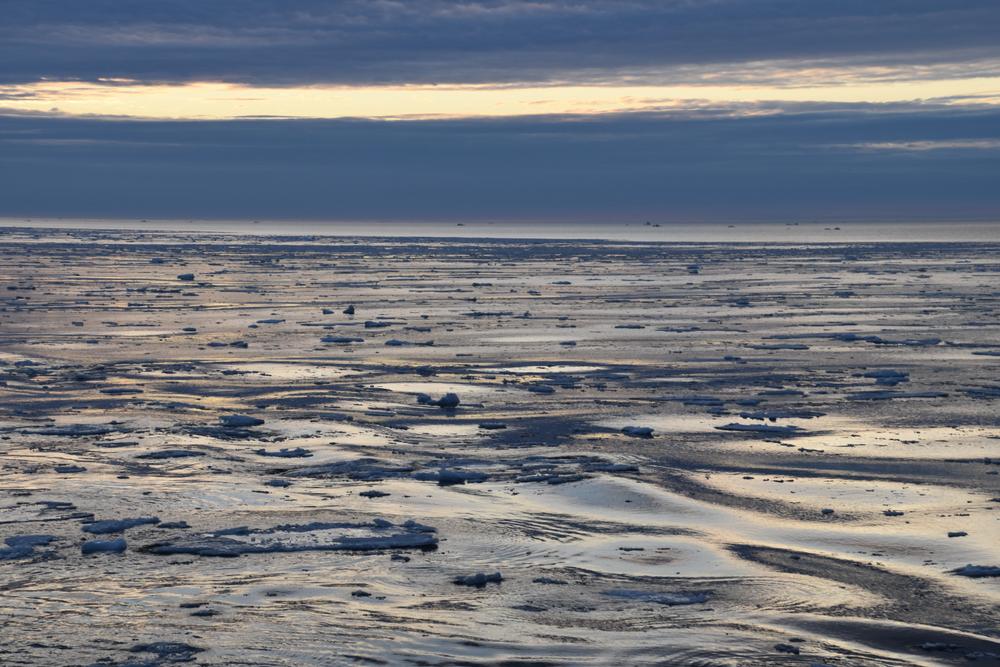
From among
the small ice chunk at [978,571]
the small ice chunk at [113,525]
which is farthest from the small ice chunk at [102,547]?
the small ice chunk at [978,571]

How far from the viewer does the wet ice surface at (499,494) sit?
817cm

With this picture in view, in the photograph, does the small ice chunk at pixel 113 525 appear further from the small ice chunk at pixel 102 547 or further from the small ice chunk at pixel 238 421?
the small ice chunk at pixel 238 421

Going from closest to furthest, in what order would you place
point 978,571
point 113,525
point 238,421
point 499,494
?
point 978,571 → point 113,525 → point 499,494 → point 238,421

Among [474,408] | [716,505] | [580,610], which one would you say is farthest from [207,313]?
[580,610]

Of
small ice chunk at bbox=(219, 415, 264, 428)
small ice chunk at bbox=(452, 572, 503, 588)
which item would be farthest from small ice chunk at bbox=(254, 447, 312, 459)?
small ice chunk at bbox=(452, 572, 503, 588)

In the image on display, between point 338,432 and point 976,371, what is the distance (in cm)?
1005

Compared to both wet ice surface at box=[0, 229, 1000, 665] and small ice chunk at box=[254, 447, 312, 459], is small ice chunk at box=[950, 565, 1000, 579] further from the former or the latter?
small ice chunk at box=[254, 447, 312, 459]

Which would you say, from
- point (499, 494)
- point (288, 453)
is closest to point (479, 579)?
point (499, 494)

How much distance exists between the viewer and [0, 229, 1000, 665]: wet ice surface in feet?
26.8

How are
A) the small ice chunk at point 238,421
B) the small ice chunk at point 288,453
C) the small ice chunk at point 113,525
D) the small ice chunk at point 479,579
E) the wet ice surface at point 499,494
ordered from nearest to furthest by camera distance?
1. the wet ice surface at point 499,494
2. the small ice chunk at point 479,579
3. the small ice chunk at point 113,525
4. the small ice chunk at point 288,453
5. the small ice chunk at point 238,421

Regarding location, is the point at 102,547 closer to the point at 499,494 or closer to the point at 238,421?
the point at 499,494

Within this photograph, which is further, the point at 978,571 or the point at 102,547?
the point at 102,547

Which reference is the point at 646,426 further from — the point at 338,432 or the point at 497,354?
the point at 497,354

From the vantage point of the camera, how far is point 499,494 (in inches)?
466
